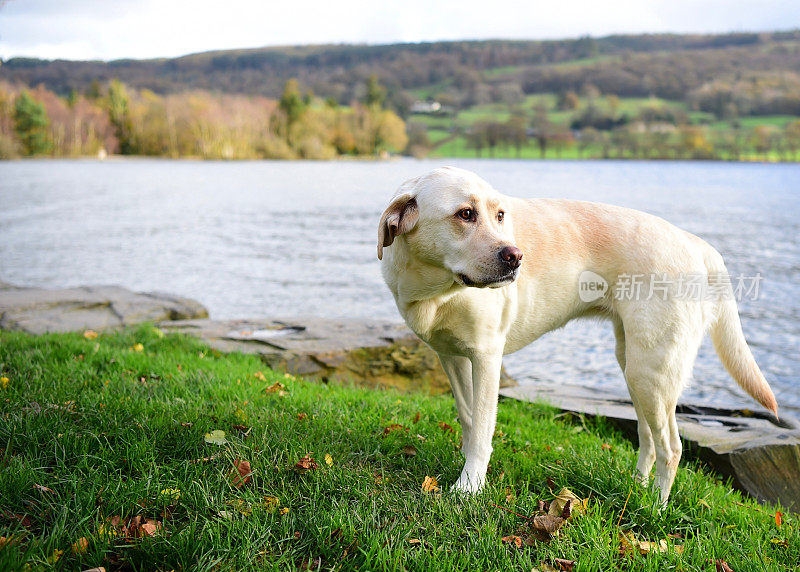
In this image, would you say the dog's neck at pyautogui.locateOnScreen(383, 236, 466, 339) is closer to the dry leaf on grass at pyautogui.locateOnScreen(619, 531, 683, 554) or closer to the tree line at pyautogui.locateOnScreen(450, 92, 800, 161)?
the dry leaf on grass at pyautogui.locateOnScreen(619, 531, 683, 554)

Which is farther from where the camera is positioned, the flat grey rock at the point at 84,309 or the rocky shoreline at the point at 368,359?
the flat grey rock at the point at 84,309

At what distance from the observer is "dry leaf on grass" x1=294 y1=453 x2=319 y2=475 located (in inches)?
147

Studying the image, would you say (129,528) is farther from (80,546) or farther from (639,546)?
(639,546)

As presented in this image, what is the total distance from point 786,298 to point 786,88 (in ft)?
325

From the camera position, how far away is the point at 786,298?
1459 cm

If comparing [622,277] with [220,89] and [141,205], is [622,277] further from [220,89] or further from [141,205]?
[220,89]

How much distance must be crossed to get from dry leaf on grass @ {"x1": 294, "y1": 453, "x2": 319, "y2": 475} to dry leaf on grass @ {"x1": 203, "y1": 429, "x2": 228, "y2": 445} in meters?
0.55

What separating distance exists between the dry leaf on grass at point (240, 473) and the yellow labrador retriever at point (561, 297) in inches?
48.7

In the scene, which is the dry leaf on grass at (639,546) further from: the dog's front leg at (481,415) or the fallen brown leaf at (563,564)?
the dog's front leg at (481,415)

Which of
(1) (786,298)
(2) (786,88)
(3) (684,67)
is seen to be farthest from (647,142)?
(1) (786,298)

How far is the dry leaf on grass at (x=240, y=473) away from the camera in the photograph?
11.5 feet

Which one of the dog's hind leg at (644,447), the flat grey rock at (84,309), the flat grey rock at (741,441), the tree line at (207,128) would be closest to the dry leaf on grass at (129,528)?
the dog's hind leg at (644,447)

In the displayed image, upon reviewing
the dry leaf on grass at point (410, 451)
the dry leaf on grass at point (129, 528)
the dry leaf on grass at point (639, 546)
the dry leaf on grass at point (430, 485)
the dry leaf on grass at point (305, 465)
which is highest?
the dry leaf on grass at point (129, 528)

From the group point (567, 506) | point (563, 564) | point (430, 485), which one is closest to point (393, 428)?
point (430, 485)
